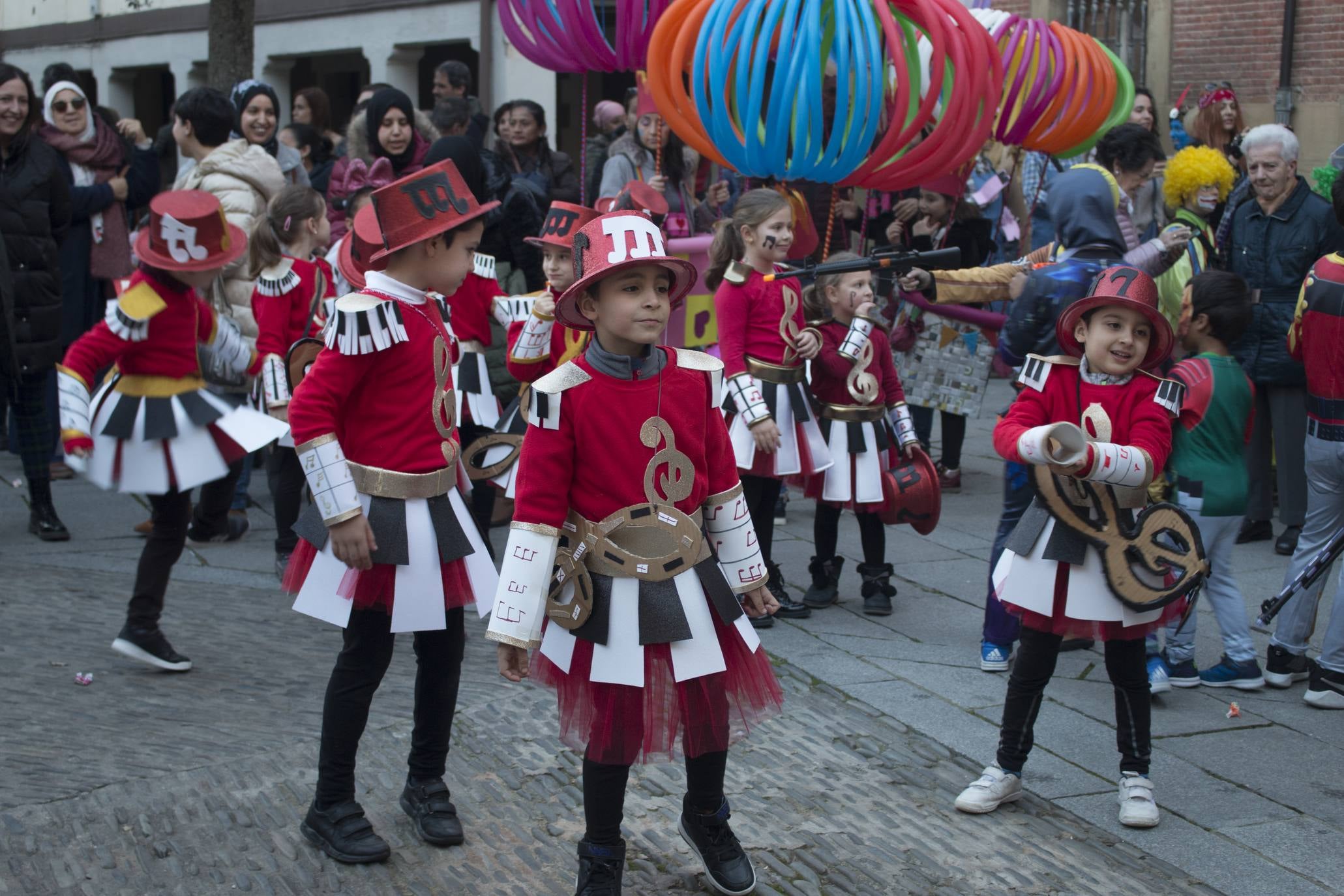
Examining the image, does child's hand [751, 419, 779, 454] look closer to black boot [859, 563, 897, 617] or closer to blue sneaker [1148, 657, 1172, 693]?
black boot [859, 563, 897, 617]

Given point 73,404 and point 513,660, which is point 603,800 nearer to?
point 513,660

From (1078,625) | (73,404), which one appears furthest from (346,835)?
(1078,625)

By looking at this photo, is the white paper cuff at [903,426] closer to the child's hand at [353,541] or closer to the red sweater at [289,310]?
the red sweater at [289,310]

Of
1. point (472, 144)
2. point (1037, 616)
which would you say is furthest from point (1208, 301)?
point (472, 144)

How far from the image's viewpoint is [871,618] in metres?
6.09

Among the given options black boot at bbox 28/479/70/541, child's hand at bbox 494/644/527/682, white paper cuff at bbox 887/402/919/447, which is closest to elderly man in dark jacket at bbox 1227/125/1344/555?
white paper cuff at bbox 887/402/919/447

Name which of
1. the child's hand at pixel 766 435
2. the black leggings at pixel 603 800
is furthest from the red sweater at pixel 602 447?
the child's hand at pixel 766 435

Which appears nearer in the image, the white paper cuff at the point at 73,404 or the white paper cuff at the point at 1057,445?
the white paper cuff at the point at 1057,445

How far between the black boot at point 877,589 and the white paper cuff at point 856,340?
0.91m

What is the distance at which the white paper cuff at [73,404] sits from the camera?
485 cm

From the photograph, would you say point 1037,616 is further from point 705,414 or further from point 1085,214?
point 1085,214

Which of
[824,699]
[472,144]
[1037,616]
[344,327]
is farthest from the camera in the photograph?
[472,144]

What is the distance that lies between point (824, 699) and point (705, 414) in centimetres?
188

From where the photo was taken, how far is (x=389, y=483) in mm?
3764
